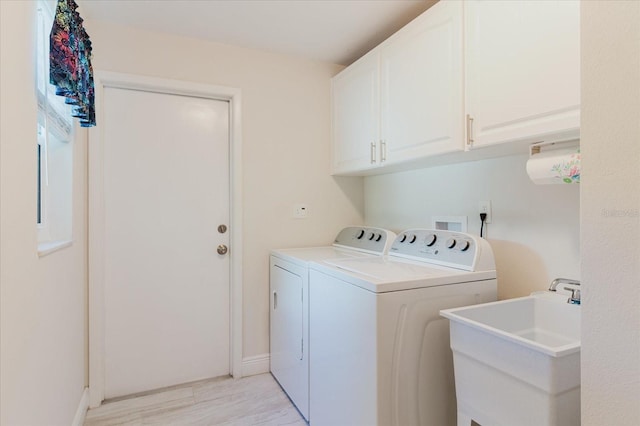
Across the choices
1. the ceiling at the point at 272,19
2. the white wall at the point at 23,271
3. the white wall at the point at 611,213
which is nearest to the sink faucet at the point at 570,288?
the white wall at the point at 611,213

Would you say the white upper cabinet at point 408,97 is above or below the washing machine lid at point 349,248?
above

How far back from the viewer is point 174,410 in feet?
6.61

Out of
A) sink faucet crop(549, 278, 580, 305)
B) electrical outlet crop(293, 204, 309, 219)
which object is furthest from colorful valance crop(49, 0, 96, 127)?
sink faucet crop(549, 278, 580, 305)

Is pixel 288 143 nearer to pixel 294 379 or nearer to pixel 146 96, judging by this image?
pixel 146 96

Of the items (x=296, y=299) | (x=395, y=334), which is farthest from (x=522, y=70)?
(x=296, y=299)

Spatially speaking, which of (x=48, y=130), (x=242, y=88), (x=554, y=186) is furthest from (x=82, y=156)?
(x=554, y=186)

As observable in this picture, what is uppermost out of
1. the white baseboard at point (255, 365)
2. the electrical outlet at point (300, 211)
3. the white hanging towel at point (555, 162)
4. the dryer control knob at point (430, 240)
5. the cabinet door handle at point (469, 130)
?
the cabinet door handle at point (469, 130)

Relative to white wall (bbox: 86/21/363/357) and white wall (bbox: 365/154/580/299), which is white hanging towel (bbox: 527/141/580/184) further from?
white wall (bbox: 86/21/363/357)

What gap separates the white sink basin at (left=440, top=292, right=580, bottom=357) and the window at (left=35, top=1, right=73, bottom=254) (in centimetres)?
162

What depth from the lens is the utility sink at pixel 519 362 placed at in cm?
97

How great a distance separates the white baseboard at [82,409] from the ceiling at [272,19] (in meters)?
2.14

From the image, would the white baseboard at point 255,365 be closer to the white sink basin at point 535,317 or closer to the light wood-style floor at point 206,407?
the light wood-style floor at point 206,407

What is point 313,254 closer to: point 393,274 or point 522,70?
point 393,274

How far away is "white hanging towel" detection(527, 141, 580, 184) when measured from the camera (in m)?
1.22
